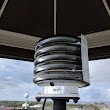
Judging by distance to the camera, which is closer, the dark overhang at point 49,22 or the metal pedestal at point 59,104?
the metal pedestal at point 59,104

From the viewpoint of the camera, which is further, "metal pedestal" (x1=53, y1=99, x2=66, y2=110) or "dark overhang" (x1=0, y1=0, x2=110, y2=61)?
"dark overhang" (x1=0, y1=0, x2=110, y2=61)

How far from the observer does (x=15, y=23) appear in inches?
60.5

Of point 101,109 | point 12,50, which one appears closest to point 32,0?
point 12,50

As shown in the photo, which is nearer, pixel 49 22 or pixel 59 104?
pixel 59 104

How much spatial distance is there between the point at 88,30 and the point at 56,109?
93 centimetres

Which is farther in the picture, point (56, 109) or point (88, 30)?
point (88, 30)

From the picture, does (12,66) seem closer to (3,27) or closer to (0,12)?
(3,27)

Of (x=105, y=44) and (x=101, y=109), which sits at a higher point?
(x=105, y=44)

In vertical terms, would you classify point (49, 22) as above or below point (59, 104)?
above

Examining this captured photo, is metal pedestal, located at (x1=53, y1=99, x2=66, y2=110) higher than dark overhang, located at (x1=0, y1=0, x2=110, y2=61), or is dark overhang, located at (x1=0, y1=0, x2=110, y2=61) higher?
dark overhang, located at (x1=0, y1=0, x2=110, y2=61)

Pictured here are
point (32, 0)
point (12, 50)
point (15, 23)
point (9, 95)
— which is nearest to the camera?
point (32, 0)

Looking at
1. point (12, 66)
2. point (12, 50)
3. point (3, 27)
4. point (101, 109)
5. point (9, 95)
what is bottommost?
point (101, 109)

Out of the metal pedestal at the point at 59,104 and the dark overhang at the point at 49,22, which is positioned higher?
the dark overhang at the point at 49,22

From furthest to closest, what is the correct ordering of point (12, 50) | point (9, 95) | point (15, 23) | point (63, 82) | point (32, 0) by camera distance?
point (12, 50)
point (9, 95)
point (15, 23)
point (32, 0)
point (63, 82)
